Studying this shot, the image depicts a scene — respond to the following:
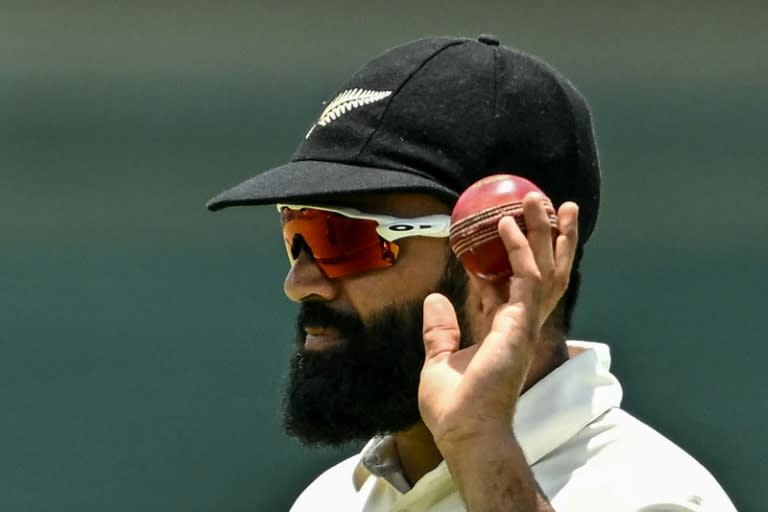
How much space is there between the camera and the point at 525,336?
1613 millimetres

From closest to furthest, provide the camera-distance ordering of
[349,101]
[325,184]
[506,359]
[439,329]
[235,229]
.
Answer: [506,359]
[439,329]
[325,184]
[349,101]
[235,229]

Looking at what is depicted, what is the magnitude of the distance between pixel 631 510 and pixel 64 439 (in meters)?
2.55

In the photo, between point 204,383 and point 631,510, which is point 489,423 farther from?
point 204,383

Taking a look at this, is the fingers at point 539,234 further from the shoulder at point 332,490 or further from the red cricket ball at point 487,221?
the shoulder at point 332,490

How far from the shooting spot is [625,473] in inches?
77.1

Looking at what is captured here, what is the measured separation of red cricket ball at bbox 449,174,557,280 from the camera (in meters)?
1.71

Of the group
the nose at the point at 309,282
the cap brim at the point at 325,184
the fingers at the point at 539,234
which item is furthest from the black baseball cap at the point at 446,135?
the fingers at the point at 539,234

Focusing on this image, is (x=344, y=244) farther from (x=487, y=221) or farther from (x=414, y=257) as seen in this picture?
(x=487, y=221)

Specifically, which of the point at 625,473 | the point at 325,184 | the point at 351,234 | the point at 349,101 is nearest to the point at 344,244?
the point at 351,234

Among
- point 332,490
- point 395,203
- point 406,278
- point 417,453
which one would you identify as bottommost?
point 332,490

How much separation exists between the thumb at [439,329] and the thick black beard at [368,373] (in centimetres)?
47

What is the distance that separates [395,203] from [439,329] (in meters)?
0.55

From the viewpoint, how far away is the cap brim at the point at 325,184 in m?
2.19

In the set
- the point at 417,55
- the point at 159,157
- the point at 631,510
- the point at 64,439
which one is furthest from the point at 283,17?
the point at 631,510
